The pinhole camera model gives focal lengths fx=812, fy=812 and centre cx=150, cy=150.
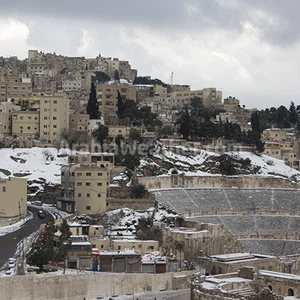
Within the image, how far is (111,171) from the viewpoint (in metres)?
65.2

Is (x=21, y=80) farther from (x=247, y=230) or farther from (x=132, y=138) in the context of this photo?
(x=247, y=230)

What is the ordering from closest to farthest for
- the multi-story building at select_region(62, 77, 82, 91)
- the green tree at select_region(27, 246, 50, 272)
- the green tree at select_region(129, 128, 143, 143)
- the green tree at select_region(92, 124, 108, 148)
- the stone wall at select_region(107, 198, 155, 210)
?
the green tree at select_region(27, 246, 50, 272) < the stone wall at select_region(107, 198, 155, 210) < the green tree at select_region(92, 124, 108, 148) < the green tree at select_region(129, 128, 143, 143) < the multi-story building at select_region(62, 77, 82, 91)

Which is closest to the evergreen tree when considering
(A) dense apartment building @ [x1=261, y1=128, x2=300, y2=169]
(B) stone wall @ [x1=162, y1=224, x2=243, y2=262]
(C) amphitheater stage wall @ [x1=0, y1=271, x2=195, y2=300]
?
(A) dense apartment building @ [x1=261, y1=128, x2=300, y2=169]

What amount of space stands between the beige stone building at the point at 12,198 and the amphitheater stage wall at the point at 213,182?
10901 mm

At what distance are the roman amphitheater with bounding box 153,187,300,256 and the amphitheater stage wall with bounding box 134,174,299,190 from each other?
68 cm

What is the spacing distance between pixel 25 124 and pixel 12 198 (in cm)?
1862

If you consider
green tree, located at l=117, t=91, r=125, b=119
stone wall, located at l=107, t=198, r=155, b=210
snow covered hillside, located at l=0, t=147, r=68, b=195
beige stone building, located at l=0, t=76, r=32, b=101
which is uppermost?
beige stone building, located at l=0, t=76, r=32, b=101

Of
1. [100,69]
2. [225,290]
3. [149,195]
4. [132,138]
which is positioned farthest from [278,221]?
[100,69]

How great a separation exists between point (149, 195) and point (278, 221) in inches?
427

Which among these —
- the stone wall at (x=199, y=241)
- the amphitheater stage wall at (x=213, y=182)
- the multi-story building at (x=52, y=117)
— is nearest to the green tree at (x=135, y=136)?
the multi-story building at (x=52, y=117)

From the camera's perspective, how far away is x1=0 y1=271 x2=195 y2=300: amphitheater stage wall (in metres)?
41.3

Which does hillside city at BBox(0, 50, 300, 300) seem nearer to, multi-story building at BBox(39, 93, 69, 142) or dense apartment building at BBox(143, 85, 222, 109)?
multi-story building at BBox(39, 93, 69, 142)

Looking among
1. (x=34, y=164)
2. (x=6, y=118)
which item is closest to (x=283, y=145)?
(x=6, y=118)

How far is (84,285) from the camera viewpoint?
4356 cm
